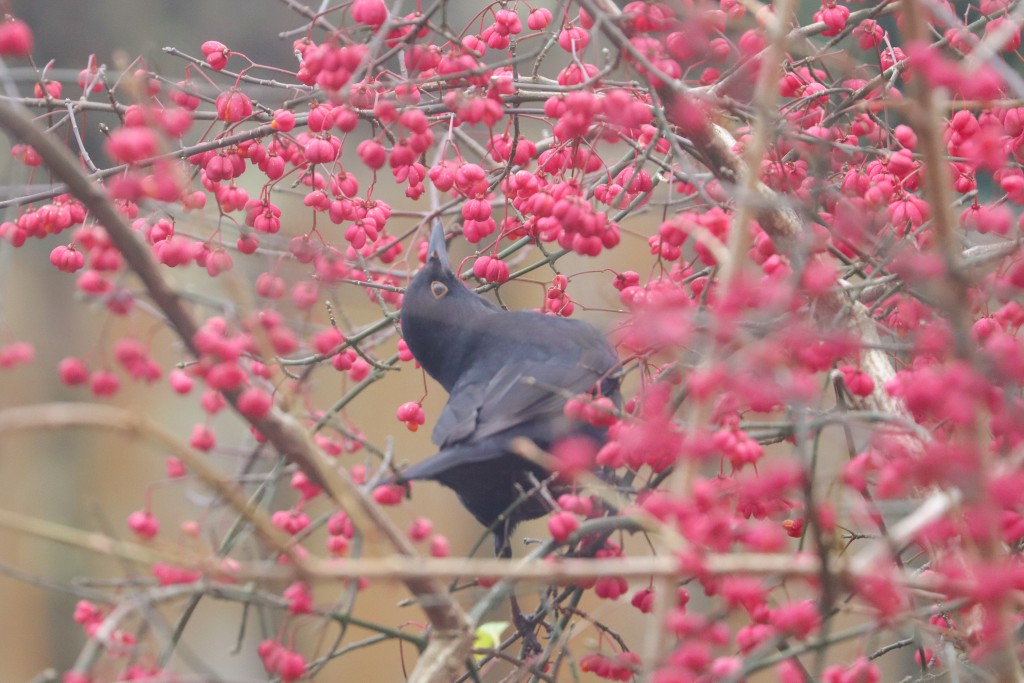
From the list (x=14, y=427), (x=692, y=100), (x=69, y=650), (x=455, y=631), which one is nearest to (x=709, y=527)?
(x=455, y=631)

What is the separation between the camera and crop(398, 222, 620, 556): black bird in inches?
98.9

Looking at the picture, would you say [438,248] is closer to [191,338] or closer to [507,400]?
[507,400]

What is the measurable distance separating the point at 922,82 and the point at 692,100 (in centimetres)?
79

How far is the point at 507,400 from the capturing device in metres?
2.58

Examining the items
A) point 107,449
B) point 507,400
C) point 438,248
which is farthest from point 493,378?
point 107,449

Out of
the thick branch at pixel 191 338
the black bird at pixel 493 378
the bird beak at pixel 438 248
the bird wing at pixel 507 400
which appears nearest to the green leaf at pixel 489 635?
the black bird at pixel 493 378

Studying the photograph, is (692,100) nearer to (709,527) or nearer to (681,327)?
(681,327)

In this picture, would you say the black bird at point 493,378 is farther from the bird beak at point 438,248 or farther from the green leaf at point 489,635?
the green leaf at point 489,635

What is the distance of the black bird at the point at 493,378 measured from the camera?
2512 millimetres

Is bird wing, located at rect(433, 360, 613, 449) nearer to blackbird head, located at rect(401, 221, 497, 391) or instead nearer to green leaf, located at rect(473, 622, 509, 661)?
blackbird head, located at rect(401, 221, 497, 391)

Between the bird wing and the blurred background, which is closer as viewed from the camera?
the bird wing

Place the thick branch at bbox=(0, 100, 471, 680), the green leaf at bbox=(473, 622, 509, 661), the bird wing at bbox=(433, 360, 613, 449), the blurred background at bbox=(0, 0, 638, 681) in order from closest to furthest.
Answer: the thick branch at bbox=(0, 100, 471, 680) → the bird wing at bbox=(433, 360, 613, 449) → the green leaf at bbox=(473, 622, 509, 661) → the blurred background at bbox=(0, 0, 638, 681)

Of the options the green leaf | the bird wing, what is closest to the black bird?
the bird wing

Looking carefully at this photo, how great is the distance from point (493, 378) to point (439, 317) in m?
0.24
